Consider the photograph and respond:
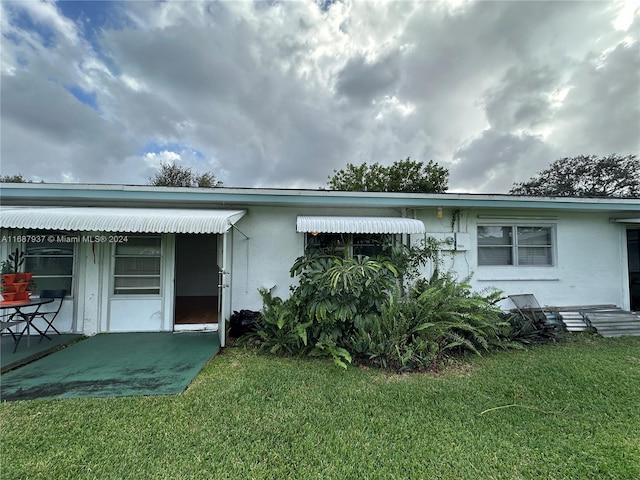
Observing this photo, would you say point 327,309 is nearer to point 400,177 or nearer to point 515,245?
point 515,245

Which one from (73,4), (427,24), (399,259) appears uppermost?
(427,24)

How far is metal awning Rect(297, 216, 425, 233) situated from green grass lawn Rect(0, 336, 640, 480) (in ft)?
10.8

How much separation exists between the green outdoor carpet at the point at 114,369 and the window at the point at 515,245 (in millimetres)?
8482

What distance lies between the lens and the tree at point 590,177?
26.9m

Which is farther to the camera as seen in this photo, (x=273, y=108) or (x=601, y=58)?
(x=273, y=108)

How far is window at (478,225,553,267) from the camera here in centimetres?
865

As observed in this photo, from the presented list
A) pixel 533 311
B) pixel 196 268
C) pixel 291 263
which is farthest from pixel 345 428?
pixel 196 268

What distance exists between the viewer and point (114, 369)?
529 centimetres

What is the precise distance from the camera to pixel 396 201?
759cm

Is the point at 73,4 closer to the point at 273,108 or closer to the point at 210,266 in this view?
the point at 273,108

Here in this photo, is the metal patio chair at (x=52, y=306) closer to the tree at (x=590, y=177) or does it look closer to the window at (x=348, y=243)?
the window at (x=348, y=243)

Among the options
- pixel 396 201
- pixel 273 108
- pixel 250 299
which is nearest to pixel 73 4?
pixel 273 108

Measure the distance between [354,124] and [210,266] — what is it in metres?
11.8

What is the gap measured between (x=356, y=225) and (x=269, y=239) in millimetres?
2666
